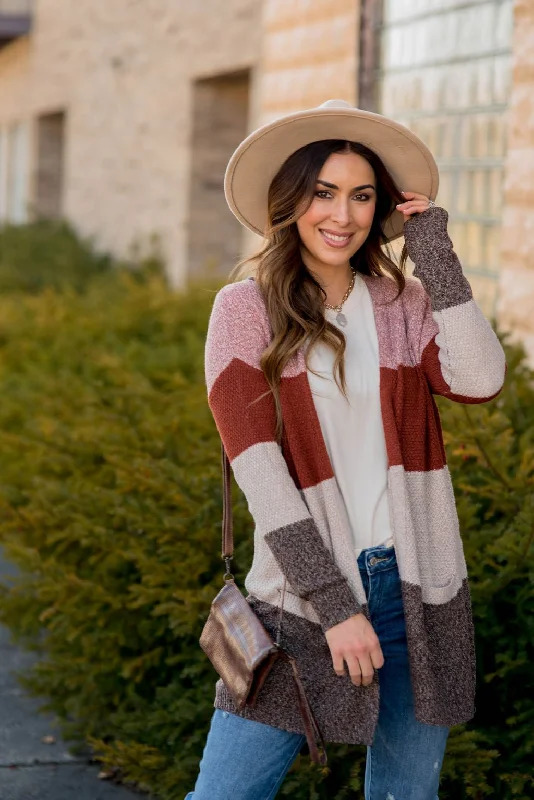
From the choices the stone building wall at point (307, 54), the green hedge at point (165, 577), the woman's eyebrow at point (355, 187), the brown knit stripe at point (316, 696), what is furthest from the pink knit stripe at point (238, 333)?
the stone building wall at point (307, 54)

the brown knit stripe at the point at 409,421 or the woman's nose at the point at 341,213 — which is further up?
the woman's nose at the point at 341,213

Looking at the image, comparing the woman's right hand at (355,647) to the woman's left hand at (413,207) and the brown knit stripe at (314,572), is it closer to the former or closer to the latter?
the brown knit stripe at (314,572)

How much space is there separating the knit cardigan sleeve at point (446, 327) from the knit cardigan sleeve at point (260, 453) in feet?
1.15

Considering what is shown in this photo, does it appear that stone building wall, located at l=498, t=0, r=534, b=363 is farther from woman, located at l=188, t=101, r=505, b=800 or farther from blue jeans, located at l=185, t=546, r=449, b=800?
blue jeans, located at l=185, t=546, r=449, b=800

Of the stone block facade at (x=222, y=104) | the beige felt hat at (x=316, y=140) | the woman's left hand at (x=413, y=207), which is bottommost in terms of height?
the woman's left hand at (x=413, y=207)

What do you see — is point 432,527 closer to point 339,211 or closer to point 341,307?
point 341,307

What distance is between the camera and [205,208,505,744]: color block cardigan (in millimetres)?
2350

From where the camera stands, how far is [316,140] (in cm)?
256

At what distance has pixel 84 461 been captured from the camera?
16.9 ft

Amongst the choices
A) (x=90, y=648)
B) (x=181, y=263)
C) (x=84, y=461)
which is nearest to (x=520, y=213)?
(x=84, y=461)

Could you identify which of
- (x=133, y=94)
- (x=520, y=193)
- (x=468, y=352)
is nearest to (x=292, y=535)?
(x=468, y=352)

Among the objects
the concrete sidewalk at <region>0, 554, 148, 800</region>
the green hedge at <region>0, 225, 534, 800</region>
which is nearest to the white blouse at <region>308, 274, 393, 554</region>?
the green hedge at <region>0, 225, 534, 800</region>

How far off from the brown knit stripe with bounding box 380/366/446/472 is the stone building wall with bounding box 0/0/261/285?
734 cm

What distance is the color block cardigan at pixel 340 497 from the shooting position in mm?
2350
